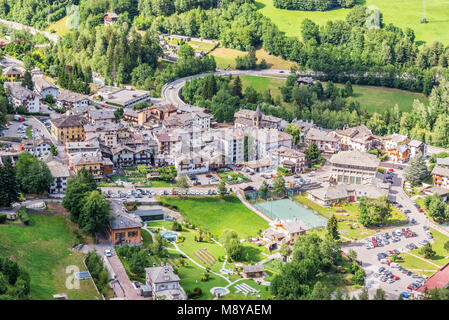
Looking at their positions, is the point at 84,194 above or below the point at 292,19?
below

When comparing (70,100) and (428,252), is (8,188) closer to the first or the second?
(70,100)

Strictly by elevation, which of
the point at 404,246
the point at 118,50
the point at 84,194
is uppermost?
the point at 118,50

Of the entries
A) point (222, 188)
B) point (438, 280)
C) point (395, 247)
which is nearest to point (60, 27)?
point (222, 188)

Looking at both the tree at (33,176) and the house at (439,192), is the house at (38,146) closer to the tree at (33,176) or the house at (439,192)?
the tree at (33,176)

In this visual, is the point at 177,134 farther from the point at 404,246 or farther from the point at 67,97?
the point at 404,246

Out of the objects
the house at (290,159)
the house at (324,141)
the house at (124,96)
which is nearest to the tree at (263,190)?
the house at (290,159)
